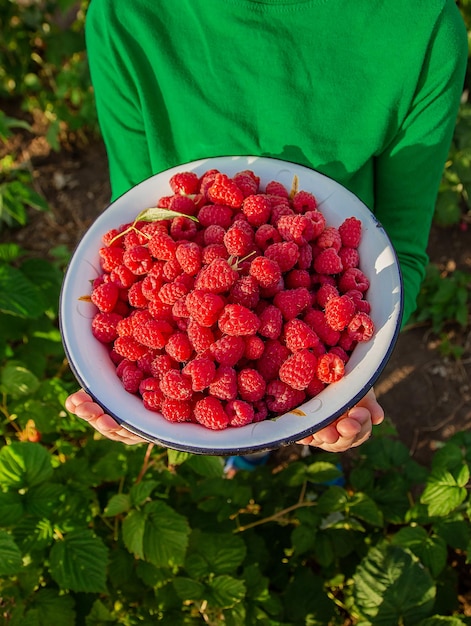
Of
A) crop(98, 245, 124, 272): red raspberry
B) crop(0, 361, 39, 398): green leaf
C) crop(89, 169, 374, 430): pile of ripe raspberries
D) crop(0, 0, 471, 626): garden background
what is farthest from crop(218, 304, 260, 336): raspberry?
crop(0, 361, 39, 398): green leaf

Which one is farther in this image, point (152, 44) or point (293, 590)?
point (293, 590)

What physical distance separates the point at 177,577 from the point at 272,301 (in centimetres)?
69

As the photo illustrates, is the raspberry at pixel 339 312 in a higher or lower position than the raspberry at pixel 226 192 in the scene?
lower

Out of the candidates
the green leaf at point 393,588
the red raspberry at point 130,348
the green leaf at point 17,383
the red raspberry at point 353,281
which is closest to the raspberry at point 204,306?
the red raspberry at point 130,348

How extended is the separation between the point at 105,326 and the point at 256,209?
0.99 ft

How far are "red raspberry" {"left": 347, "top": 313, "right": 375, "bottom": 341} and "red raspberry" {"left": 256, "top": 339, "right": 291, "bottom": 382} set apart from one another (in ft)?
0.33

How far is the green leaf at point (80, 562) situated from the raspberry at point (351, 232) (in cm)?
77

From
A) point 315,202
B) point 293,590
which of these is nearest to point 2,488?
point 293,590

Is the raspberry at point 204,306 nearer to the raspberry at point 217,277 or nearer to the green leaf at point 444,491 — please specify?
the raspberry at point 217,277

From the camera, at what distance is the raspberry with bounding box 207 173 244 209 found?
920 millimetres

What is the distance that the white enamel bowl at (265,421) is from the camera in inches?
31.8

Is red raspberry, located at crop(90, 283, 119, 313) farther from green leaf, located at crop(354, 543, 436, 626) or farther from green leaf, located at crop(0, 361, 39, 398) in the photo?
green leaf, located at crop(354, 543, 436, 626)

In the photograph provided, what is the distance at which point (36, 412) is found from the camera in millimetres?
1341

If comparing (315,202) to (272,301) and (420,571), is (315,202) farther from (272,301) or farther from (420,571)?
(420,571)
